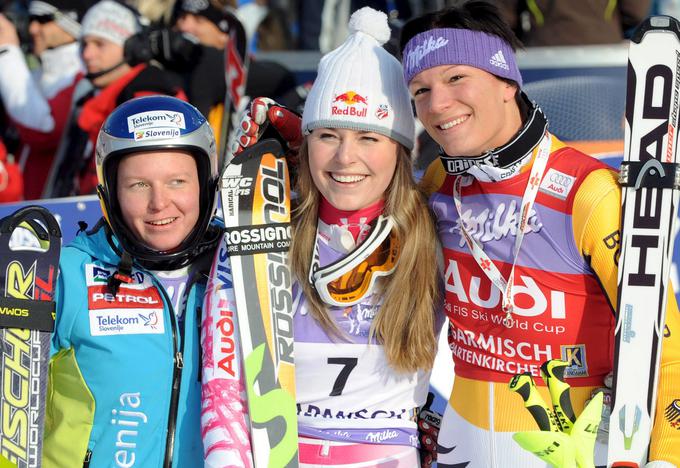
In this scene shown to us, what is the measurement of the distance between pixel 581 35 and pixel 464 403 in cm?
465

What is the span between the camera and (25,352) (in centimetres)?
333

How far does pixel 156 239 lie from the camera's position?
3.48m

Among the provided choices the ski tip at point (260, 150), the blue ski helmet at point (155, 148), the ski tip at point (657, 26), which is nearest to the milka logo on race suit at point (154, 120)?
the blue ski helmet at point (155, 148)

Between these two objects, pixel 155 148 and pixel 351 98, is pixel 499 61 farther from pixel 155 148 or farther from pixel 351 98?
pixel 155 148

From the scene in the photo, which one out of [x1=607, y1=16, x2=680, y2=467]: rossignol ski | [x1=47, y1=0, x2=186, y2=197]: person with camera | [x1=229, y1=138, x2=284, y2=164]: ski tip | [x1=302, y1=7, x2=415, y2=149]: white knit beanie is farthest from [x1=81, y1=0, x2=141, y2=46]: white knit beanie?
[x1=607, y1=16, x2=680, y2=467]: rossignol ski

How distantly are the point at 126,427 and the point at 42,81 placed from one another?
530 cm

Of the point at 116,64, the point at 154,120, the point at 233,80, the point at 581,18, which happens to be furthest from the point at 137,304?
the point at 581,18

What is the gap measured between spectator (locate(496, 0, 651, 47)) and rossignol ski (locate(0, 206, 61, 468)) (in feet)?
16.2

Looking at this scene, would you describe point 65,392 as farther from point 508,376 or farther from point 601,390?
point 601,390

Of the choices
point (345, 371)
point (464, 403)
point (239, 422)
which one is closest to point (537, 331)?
point (464, 403)

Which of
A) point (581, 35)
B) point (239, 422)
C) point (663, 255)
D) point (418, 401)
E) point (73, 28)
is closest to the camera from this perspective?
point (663, 255)

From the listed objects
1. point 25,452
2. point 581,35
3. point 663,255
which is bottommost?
point 25,452

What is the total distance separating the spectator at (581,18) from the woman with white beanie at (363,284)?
13.5 feet

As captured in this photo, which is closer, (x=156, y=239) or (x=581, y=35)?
(x=156, y=239)
